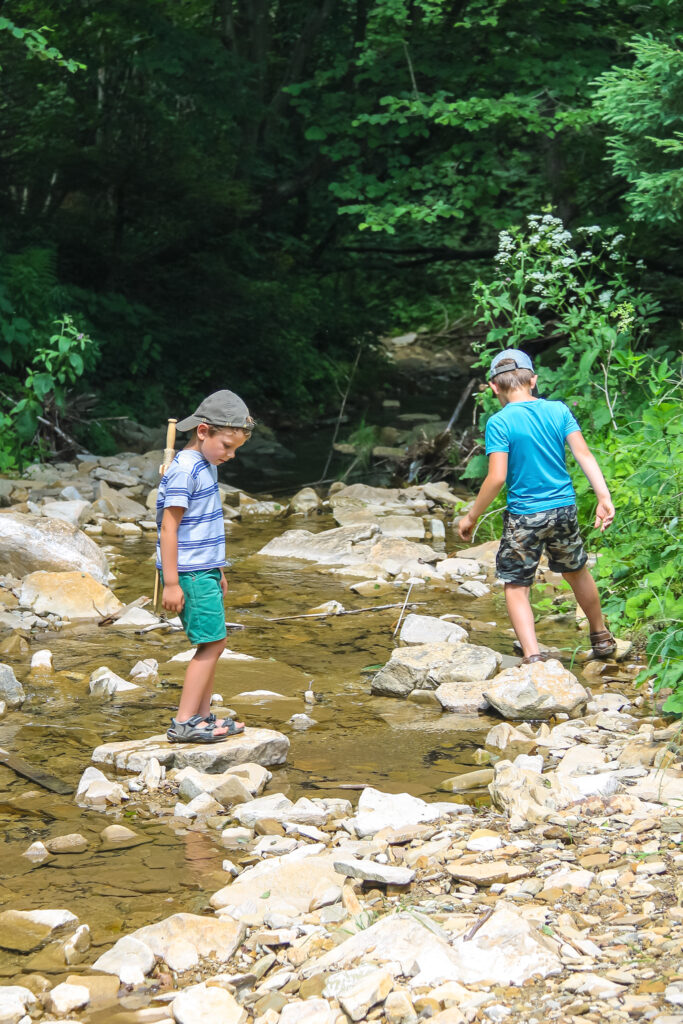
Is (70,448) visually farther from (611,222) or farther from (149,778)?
(149,778)

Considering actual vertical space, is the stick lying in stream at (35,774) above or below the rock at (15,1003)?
below

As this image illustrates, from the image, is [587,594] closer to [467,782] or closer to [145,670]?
[467,782]

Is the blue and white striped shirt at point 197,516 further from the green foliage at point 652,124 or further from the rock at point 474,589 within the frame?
the green foliage at point 652,124

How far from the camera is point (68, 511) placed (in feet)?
32.7

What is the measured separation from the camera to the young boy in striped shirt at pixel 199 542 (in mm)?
4621

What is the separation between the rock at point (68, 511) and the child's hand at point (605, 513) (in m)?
5.69

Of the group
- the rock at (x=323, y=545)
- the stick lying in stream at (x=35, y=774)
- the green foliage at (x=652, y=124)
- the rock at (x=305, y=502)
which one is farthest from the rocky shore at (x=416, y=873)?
the rock at (x=305, y=502)

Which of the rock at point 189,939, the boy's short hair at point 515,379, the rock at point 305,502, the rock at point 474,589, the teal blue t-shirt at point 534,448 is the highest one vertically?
the boy's short hair at point 515,379

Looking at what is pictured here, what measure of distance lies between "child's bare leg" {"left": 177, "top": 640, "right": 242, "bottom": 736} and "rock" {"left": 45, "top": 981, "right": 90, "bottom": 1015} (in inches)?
72.9

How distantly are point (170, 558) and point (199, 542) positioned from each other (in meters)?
0.18

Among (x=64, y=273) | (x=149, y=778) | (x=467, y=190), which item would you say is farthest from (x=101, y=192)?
(x=149, y=778)

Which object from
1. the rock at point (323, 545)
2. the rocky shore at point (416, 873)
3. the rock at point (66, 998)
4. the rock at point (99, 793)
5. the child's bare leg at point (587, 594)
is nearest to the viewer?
the rocky shore at point (416, 873)

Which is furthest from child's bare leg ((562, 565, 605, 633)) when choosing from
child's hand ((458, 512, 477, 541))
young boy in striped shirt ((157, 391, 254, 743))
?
young boy in striped shirt ((157, 391, 254, 743))

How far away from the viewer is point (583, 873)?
3.32 metres
